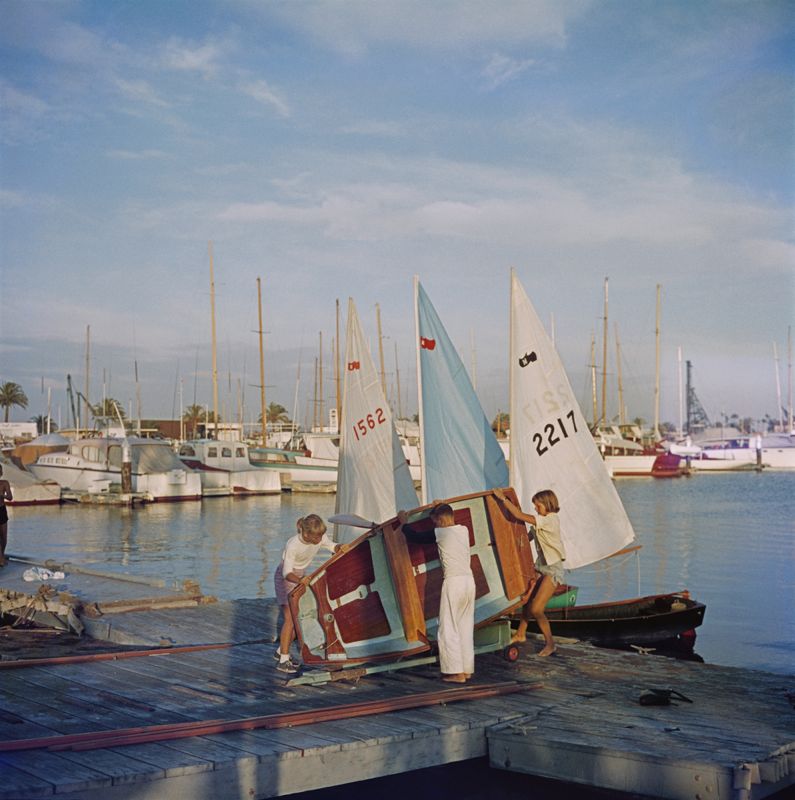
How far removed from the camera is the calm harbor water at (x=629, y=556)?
20.8 metres

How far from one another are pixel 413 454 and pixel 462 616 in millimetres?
53452

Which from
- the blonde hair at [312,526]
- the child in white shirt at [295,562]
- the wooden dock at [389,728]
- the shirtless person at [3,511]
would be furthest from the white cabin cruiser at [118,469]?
the blonde hair at [312,526]

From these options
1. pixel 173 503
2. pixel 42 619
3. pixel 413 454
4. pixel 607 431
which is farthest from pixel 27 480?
pixel 607 431

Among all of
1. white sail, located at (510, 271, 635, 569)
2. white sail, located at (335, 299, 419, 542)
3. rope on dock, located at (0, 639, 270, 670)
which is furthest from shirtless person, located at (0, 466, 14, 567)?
white sail, located at (510, 271, 635, 569)

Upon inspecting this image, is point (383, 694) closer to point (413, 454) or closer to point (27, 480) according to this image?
point (27, 480)

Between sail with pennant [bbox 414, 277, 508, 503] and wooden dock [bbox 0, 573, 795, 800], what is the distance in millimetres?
6024

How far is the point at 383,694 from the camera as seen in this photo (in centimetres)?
880

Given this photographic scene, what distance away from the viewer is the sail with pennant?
16.3 meters

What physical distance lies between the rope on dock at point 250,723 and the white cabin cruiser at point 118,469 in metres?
43.6

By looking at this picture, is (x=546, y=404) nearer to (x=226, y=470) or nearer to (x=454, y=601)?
(x=454, y=601)

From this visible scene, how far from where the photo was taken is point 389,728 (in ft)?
25.1

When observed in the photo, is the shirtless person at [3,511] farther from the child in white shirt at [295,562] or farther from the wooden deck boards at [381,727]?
the child in white shirt at [295,562]

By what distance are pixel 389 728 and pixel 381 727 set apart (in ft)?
0.22

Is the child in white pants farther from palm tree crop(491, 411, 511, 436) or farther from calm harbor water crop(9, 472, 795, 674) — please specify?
palm tree crop(491, 411, 511, 436)
